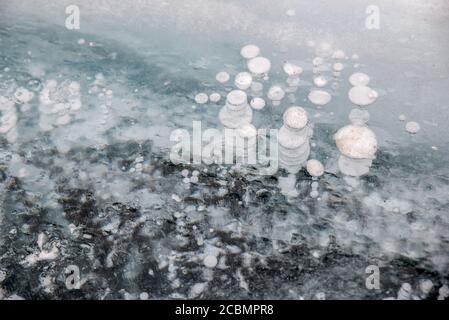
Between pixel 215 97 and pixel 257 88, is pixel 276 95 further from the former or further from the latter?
pixel 215 97

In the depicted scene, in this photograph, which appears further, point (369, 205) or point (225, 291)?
Answer: point (369, 205)

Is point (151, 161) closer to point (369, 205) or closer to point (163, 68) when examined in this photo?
point (163, 68)

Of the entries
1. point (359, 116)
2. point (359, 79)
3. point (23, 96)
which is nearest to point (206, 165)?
point (359, 116)

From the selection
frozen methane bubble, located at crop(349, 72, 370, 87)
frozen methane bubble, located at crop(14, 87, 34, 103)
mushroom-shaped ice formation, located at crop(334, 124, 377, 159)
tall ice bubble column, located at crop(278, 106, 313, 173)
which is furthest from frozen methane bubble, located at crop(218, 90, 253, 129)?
frozen methane bubble, located at crop(14, 87, 34, 103)

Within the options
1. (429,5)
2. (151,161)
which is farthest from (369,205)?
(429,5)

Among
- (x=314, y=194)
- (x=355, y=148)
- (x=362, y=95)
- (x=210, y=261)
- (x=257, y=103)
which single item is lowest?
(x=210, y=261)

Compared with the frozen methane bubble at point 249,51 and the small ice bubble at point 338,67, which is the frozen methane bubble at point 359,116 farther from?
the frozen methane bubble at point 249,51
